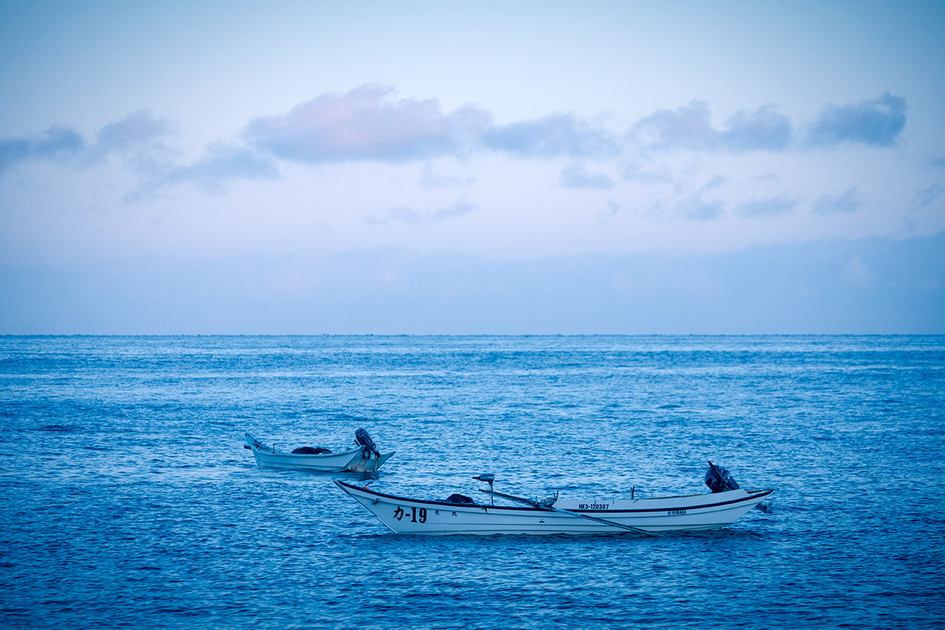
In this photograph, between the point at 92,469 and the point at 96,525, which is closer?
the point at 96,525

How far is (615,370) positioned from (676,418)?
2733 inches

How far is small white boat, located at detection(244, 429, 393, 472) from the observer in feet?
113

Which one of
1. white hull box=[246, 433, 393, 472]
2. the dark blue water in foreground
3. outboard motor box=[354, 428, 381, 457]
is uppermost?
outboard motor box=[354, 428, 381, 457]

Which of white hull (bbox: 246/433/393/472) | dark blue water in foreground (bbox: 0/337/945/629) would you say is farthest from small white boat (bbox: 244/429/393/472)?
dark blue water in foreground (bbox: 0/337/945/629)

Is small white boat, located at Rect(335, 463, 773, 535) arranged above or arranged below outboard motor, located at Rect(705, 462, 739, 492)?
below

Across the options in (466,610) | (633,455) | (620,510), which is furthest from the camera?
(633,455)

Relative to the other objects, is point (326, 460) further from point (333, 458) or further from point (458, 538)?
point (458, 538)

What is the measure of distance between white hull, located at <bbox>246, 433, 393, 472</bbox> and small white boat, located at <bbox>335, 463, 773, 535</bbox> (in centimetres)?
1028

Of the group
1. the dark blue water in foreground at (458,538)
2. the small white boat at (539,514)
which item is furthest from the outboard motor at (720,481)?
the dark blue water in foreground at (458,538)

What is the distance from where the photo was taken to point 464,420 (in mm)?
56000

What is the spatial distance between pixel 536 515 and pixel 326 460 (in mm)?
13728

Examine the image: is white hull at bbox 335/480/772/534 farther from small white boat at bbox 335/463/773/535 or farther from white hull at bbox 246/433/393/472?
white hull at bbox 246/433/393/472

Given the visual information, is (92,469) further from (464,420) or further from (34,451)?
(464,420)

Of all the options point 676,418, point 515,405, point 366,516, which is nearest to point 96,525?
point 366,516
